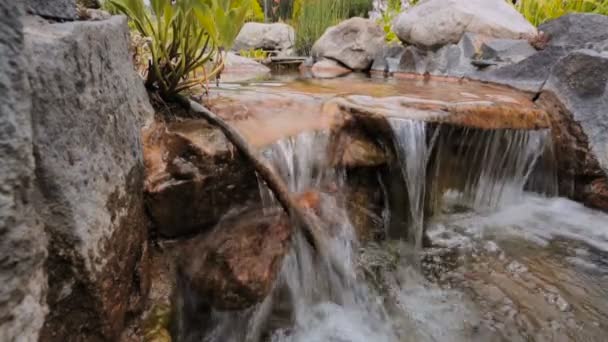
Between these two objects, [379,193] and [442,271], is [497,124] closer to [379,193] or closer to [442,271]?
[379,193]

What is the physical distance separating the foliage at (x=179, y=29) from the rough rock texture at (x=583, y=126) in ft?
9.50

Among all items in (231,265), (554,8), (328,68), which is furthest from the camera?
(328,68)

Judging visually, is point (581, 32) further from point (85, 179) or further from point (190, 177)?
point (85, 179)

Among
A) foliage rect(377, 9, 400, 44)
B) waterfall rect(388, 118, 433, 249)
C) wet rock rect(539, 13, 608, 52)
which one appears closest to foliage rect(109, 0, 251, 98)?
waterfall rect(388, 118, 433, 249)

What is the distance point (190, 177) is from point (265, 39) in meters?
9.50

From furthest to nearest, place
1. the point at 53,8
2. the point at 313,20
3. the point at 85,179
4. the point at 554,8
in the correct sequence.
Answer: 1. the point at 313,20
2. the point at 554,8
3. the point at 53,8
4. the point at 85,179

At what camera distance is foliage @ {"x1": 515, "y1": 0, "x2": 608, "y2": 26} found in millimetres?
5781

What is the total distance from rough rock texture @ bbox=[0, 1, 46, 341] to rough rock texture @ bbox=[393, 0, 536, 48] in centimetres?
605

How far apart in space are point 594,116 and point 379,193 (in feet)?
6.57

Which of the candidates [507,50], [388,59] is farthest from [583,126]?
[388,59]

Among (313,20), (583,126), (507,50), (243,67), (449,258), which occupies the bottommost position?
(449,258)

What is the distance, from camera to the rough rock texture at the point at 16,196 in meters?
0.80

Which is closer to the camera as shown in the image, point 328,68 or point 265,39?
point 328,68

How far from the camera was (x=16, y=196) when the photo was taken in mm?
849
